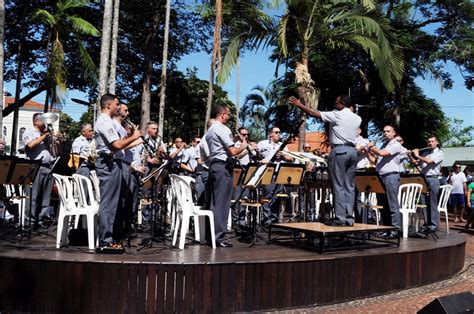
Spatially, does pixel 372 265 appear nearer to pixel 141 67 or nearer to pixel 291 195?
pixel 291 195

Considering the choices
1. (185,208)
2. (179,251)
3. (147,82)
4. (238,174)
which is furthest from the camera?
(147,82)

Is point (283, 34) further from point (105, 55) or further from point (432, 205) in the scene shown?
point (432, 205)

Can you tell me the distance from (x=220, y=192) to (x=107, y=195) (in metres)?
1.65

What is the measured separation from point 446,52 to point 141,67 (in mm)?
16351

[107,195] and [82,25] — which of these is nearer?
[107,195]

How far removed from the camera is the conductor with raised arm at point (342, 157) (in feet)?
24.4

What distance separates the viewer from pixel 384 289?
7078 mm

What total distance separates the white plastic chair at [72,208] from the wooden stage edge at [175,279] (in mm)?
202

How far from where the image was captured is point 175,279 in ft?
18.4

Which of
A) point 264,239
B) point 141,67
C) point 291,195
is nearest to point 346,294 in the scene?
point 264,239

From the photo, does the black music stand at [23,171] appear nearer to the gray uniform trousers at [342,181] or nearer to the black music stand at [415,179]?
the gray uniform trousers at [342,181]

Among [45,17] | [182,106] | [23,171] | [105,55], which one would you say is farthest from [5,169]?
[182,106]

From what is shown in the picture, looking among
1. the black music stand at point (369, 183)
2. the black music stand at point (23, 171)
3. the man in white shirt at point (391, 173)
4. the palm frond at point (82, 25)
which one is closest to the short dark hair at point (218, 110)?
the black music stand at point (369, 183)

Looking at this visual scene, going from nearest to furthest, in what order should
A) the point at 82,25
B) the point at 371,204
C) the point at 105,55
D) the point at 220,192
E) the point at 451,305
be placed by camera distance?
the point at 451,305 → the point at 220,192 → the point at 371,204 → the point at 105,55 → the point at 82,25
